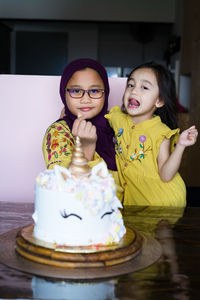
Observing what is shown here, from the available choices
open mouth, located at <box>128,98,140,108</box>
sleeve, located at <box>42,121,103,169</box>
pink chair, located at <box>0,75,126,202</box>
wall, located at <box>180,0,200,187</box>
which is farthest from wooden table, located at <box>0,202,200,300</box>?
wall, located at <box>180,0,200,187</box>

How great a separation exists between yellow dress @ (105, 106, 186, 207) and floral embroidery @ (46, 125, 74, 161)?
23cm

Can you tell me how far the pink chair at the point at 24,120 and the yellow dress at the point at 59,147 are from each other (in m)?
0.26

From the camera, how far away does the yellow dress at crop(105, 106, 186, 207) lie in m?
1.56

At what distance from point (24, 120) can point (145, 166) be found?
65 cm

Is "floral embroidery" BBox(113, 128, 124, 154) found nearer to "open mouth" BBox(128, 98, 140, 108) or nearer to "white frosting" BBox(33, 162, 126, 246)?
"open mouth" BBox(128, 98, 140, 108)

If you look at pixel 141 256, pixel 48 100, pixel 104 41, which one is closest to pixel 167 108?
pixel 48 100

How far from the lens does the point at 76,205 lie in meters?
0.75

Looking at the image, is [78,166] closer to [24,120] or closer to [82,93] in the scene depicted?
[82,93]

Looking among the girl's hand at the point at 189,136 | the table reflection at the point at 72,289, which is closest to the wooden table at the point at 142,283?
the table reflection at the point at 72,289

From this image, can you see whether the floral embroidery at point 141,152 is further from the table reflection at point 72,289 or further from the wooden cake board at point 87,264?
the table reflection at point 72,289

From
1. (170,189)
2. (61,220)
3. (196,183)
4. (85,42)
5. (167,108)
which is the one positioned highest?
(85,42)

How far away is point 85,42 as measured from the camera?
661 centimetres

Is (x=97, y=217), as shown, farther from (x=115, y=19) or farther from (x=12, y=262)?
(x=115, y=19)

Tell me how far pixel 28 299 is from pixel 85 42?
20.8ft
